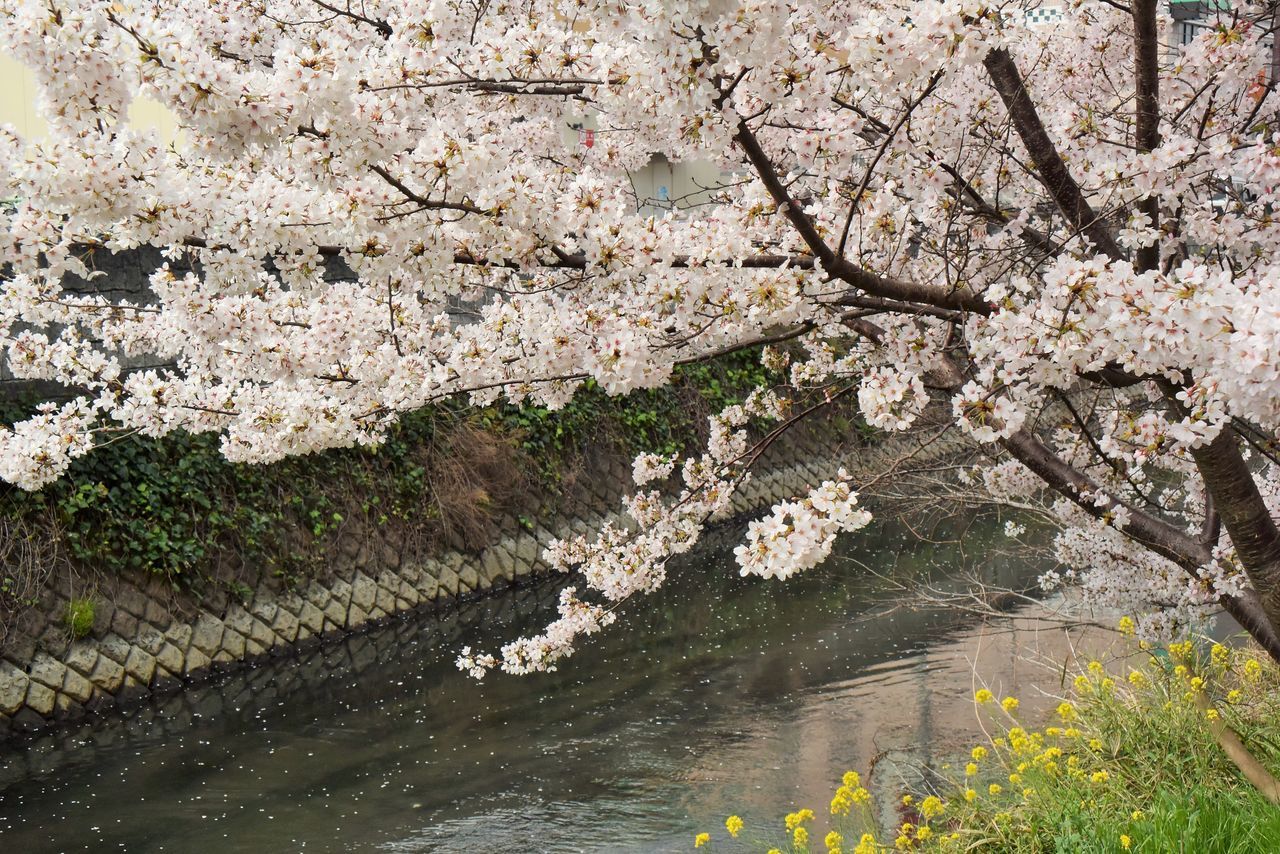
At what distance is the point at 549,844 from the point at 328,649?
415 cm

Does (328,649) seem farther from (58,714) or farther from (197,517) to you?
(58,714)

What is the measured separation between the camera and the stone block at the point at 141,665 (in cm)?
790

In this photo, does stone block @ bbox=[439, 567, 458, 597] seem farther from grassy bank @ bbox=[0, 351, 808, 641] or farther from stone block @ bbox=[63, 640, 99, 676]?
stone block @ bbox=[63, 640, 99, 676]

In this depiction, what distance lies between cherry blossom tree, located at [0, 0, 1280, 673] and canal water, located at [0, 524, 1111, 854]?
150cm

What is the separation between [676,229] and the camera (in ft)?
10.5

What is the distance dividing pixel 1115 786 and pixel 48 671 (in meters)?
6.37

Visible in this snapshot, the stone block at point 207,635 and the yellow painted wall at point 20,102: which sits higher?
the yellow painted wall at point 20,102

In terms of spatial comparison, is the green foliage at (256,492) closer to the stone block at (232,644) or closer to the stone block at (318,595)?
the stone block at (318,595)

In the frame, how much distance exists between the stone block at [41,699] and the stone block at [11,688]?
0.05 m

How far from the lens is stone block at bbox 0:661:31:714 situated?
7133 millimetres

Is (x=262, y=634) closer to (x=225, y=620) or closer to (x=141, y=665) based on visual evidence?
(x=225, y=620)

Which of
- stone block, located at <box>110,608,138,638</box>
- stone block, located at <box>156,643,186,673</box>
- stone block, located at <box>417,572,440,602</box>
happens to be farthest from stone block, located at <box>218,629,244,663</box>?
stone block, located at <box>417,572,440,602</box>

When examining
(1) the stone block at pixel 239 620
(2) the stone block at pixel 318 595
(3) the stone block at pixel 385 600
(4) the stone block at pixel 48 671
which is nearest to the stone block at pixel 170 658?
(1) the stone block at pixel 239 620

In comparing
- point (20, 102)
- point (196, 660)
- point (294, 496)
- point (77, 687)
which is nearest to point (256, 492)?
point (294, 496)
